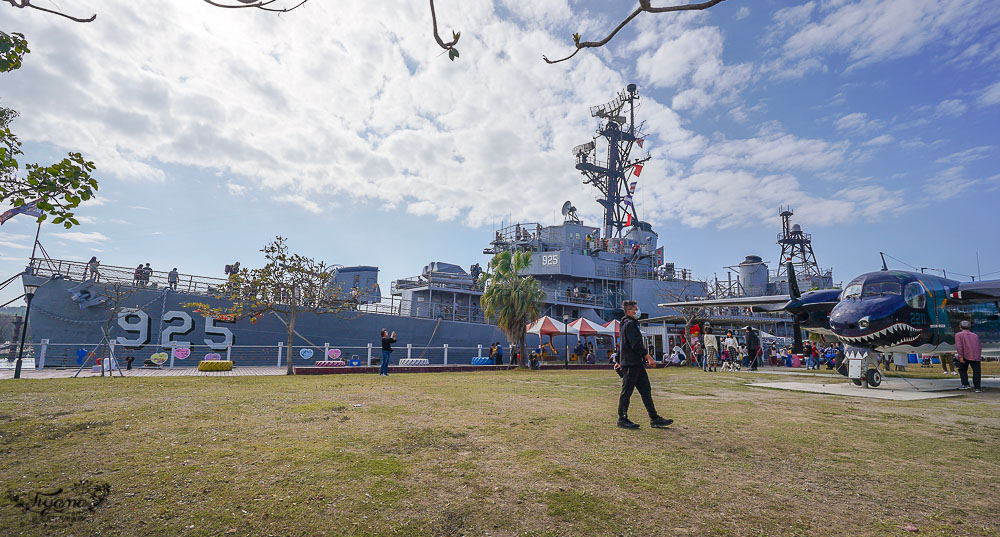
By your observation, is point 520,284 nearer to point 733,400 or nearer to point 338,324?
point 338,324

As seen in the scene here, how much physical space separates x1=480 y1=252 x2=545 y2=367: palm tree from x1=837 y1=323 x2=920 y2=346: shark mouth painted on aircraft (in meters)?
12.4

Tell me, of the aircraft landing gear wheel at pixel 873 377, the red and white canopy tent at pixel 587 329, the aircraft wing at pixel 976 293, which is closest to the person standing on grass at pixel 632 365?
the aircraft landing gear wheel at pixel 873 377

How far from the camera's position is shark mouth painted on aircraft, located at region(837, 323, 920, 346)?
10.9 m

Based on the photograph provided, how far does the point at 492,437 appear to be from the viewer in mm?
4859

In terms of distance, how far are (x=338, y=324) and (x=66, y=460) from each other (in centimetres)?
1941

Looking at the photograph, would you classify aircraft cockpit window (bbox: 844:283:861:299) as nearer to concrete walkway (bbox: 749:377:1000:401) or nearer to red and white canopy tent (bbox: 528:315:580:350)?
concrete walkway (bbox: 749:377:1000:401)

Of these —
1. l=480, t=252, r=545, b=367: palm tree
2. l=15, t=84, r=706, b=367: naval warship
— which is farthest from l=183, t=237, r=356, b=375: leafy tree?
l=480, t=252, r=545, b=367: palm tree

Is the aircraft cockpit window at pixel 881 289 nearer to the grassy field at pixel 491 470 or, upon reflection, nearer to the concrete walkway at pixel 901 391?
the concrete walkway at pixel 901 391

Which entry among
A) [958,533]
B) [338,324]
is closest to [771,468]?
[958,533]

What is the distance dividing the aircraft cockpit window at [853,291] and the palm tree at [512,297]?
11947mm

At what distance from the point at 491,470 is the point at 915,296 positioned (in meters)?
13.1

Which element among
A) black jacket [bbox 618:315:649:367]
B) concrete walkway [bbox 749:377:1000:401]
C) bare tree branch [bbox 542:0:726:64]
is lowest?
concrete walkway [bbox 749:377:1000:401]

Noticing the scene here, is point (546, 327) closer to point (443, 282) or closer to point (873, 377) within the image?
point (443, 282)

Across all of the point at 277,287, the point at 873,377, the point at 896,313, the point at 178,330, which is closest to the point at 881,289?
the point at 896,313
